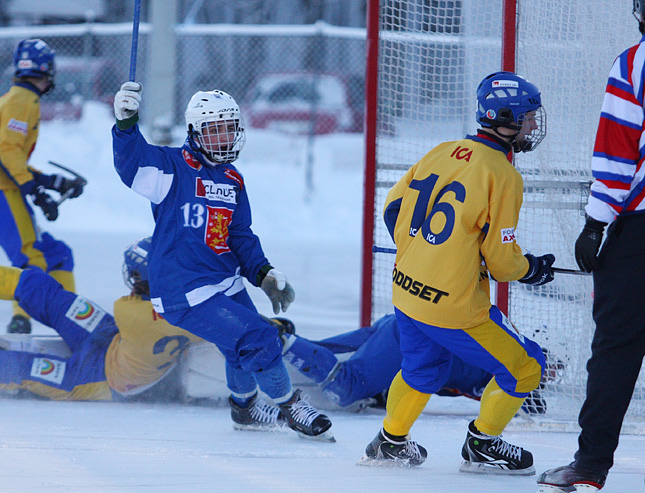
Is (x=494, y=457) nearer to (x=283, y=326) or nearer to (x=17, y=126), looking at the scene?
(x=283, y=326)

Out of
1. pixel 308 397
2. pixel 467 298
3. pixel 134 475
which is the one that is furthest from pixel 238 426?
pixel 467 298

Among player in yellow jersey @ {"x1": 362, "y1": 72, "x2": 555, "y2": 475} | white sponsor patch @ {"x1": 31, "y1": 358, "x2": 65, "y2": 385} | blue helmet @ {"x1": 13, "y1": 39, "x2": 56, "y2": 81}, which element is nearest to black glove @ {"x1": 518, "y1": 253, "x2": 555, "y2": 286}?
player in yellow jersey @ {"x1": 362, "y1": 72, "x2": 555, "y2": 475}

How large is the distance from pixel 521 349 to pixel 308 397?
1.19 m

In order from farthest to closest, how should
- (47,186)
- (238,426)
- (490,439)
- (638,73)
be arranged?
1. (47,186)
2. (238,426)
3. (490,439)
4. (638,73)

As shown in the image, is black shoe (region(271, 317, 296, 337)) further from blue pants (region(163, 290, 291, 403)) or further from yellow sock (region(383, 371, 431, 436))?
yellow sock (region(383, 371, 431, 436))

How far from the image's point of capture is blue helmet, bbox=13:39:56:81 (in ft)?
15.6

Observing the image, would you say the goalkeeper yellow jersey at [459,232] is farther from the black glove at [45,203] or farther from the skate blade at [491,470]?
the black glove at [45,203]

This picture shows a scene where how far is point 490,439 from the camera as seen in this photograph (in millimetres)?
2830

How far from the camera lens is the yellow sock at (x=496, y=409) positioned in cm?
279

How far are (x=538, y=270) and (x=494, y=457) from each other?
2.27 feet

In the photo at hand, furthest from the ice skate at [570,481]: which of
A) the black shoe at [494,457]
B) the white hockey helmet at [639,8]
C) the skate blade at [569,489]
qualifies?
the white hockey helmet at [639,8]

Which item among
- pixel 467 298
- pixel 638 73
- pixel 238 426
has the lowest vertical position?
pixel 238 426

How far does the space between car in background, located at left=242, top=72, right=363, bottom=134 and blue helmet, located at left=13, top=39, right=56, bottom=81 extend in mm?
6566

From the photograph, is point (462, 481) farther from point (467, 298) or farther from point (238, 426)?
point (238, 426)
